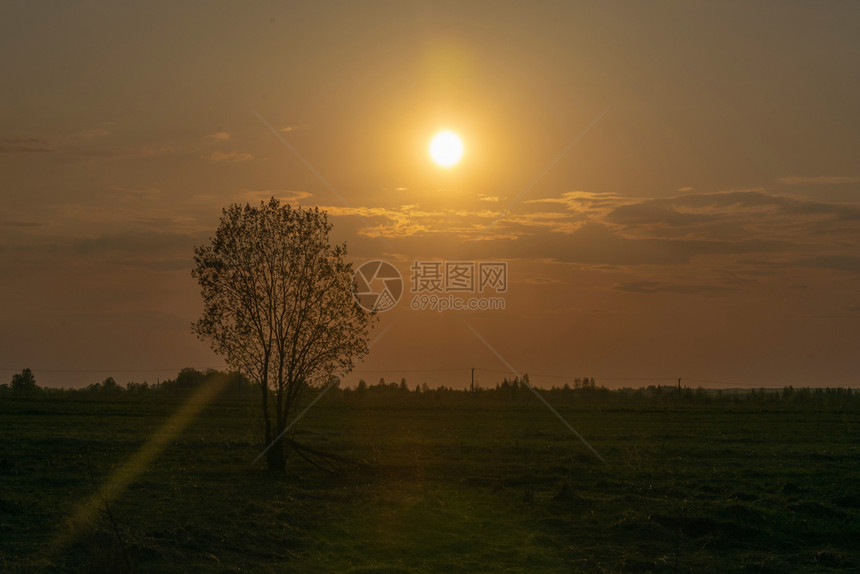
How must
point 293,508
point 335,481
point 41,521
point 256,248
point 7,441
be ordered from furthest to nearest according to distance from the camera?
point 7,441 < point 256,248 < point 335,481 < point 293,508 < point 41,521

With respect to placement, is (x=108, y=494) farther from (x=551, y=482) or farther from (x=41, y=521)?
(x=551, y=482)

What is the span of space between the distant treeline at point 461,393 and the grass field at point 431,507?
51.5 meters

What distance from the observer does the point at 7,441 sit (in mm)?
30234

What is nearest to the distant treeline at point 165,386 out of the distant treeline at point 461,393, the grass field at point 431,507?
the distant treeline at point 461,393

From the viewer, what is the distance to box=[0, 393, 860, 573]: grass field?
14.5 metres

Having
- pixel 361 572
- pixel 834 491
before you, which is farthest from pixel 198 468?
pixel 834 491

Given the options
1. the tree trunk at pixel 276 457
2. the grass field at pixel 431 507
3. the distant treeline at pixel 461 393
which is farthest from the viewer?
the distant treeline at pixel 461 393

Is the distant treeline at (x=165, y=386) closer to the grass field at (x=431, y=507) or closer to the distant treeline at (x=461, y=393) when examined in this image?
the distant treeline at (x=461, y=393)

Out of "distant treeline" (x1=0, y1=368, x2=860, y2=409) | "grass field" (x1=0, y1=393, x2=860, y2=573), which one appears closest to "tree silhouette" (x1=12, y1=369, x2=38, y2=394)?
"distant treeline" (x1=0, y1=368, x2=860, y2=409)

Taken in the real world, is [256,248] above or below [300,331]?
above

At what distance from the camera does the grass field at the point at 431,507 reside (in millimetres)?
14469

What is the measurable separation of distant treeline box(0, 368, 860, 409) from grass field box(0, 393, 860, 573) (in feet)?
169

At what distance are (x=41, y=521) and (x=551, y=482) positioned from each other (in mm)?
15704

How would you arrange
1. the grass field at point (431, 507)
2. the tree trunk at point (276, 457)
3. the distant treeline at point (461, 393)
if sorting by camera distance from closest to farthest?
the grass field at point (431, 507) → the tree trunk at point (276, 457) → the distant treeline at point (461, 393)
